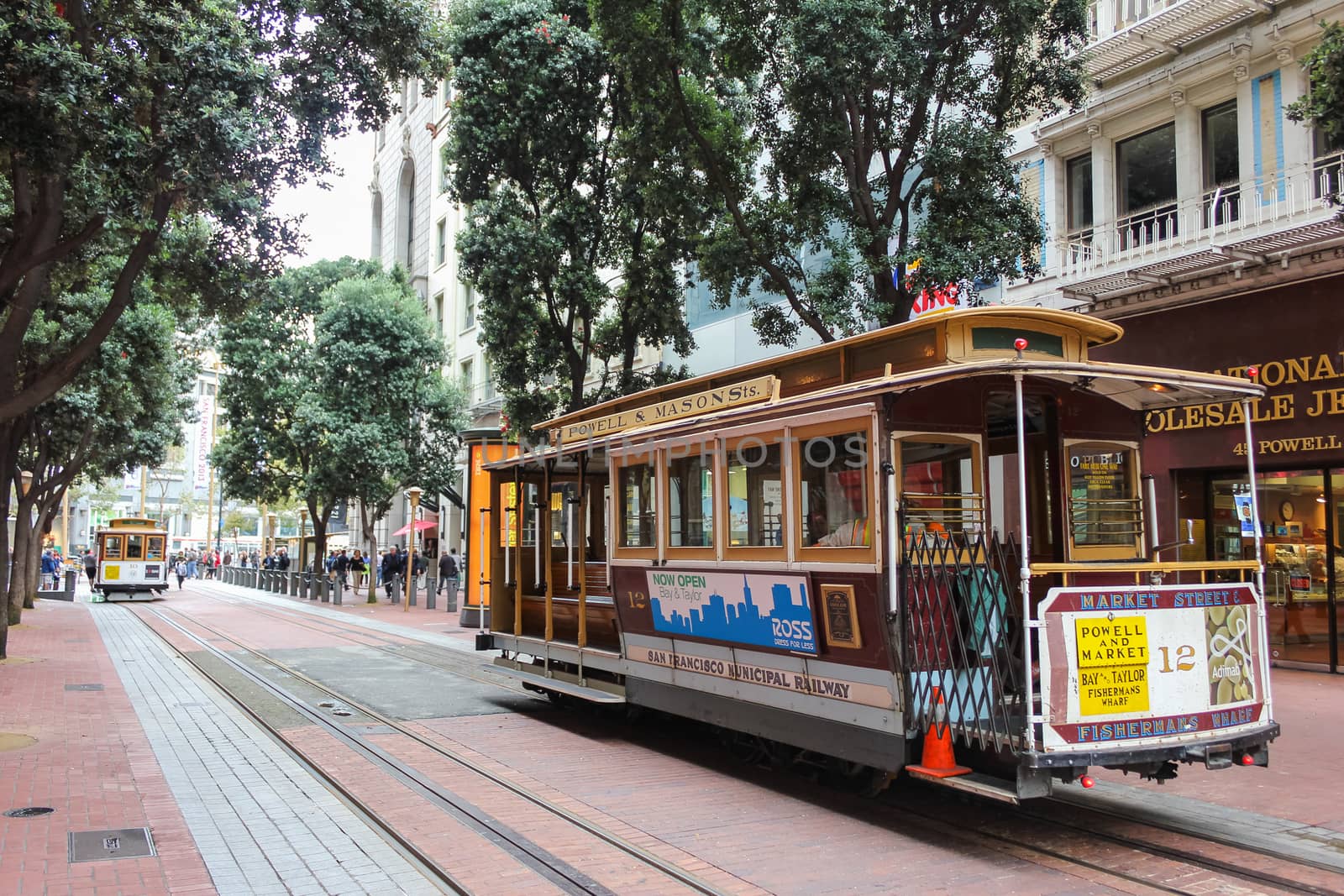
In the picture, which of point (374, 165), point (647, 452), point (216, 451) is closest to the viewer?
point (647, 452)

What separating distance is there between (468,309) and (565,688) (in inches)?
1318

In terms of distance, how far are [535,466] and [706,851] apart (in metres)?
6.43

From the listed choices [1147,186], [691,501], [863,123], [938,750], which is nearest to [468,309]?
[1147,186]

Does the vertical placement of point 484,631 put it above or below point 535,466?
below

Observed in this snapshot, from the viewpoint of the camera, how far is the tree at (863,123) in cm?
1161

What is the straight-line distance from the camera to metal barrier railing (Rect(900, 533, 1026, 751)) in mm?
6312

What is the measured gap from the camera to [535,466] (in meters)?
12.1

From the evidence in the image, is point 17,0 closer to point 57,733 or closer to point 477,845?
point 57,733

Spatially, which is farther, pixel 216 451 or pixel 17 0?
pixel 216 451

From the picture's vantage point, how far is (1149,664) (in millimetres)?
6254

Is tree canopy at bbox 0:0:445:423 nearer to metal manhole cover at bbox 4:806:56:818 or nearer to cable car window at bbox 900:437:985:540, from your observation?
metal manhole cover at bbox 4:806:56:818

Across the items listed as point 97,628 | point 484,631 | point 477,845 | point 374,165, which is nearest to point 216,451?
point 97,628

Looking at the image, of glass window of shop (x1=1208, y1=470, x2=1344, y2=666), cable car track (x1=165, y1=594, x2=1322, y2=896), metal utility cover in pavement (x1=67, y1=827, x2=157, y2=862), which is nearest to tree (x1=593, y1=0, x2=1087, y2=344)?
glass window of shop (x1=1208, y1=470, x2=1344, y2=666)

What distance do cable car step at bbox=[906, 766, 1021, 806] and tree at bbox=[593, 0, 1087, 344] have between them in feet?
21.4
